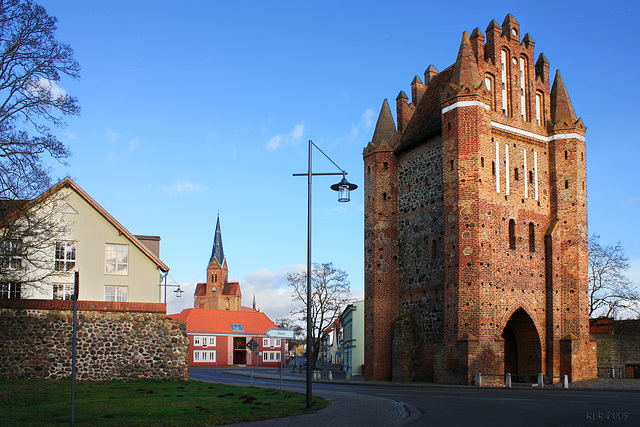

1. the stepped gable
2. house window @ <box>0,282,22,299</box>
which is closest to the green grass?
house window @ <box>0,282,22,299</box>

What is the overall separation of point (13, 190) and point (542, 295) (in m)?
27.7

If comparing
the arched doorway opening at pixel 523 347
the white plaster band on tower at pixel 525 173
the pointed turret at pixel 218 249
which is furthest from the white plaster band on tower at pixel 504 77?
the pointed turret at pixel 218 249

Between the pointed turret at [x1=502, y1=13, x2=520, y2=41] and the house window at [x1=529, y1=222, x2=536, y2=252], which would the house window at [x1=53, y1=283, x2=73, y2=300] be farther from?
the pointed turret at [x1=502, y1=13, x2=520, y2=41]

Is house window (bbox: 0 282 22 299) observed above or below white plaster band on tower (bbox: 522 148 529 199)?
below

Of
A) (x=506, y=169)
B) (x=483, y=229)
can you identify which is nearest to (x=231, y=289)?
(x=506, y=169)

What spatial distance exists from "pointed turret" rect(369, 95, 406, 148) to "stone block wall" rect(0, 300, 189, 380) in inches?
714

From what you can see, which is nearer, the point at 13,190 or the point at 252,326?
the point at 13,190

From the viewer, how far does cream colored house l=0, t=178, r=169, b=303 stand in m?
29.9

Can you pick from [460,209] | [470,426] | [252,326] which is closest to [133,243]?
[460,209]

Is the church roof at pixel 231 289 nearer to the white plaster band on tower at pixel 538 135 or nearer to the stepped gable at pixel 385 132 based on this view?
the stepped gable at pixel 385 132

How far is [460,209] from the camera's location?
107 feet

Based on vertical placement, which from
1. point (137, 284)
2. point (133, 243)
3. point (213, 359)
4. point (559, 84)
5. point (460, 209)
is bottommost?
point (213, 359)

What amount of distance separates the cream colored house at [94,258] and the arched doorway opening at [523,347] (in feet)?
67.1

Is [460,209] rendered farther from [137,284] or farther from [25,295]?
[25,295]
